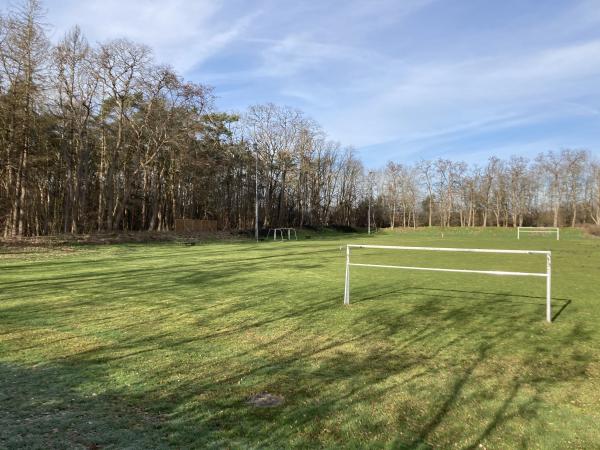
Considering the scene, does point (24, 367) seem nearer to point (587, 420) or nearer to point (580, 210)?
point (587, 420)

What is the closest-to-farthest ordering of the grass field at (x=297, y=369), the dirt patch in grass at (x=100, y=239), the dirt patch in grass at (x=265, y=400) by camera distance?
the grass field at (x=297, y=369)
the dirt patch in grass at (x=265, y=400)
the dirt patch in grass at (x=100, y=239)

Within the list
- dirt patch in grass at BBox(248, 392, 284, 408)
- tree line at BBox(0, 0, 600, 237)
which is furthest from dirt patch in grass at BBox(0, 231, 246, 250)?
dirt patch in grass at BBox(248, 392, 284, 408)

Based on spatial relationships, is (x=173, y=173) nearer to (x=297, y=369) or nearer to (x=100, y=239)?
(x=100, y=239)

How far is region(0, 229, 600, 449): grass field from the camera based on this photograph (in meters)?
3.12

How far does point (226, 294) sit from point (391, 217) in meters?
71.1

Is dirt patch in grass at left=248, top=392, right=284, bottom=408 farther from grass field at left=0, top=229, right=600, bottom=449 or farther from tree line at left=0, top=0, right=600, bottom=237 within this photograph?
Answer: tree line at left=0, top=0, right=600, bottom=237

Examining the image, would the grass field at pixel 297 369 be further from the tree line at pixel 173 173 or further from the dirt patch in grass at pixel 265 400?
the tree line at pixel 173 173

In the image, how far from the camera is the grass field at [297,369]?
312 cm

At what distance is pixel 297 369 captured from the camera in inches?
180

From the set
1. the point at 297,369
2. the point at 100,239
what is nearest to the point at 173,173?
the point at 100,239

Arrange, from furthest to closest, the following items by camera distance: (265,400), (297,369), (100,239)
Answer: (100,239) < (297,369) < (265,400)

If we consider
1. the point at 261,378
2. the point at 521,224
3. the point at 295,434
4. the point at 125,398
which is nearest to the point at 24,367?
the point at 125,398

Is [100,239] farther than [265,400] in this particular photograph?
Yes

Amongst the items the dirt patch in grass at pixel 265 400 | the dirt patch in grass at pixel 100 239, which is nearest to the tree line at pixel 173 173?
the dirt patch in grass at pixel 100 239
